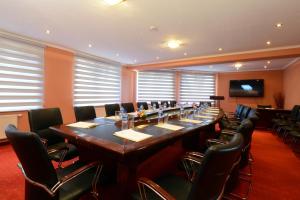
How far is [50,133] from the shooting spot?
246cm

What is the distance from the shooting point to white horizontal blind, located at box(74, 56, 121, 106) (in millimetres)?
5660

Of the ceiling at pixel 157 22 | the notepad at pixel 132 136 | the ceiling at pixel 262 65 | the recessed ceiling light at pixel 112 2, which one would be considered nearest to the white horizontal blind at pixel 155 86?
the ceiling at pixel 262 65

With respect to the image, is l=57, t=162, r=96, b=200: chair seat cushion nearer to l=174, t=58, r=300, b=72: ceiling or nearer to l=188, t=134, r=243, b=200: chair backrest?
l=188, t=134, r=243, b=200: chair backrest

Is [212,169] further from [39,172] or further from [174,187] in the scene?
[39,172]

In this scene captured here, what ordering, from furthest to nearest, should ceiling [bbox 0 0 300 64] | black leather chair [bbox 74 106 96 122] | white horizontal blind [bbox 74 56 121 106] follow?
white horizontal blind [bbox 74 56 121 106], black leather chair [bbox 74 106 96 122], ceiling [bbox 0 0 300 64]

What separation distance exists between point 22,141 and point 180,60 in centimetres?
573

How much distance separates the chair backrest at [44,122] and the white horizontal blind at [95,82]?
124 inches

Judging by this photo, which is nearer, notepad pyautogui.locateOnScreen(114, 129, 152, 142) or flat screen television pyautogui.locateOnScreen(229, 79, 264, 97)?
notepad pyautogui.locateOnScreen(114, 129, 152, 142)

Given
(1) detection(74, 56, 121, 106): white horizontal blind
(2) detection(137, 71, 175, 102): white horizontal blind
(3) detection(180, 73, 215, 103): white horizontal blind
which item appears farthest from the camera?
(3) detection(180, 73, 215, 103): white horizontal blind

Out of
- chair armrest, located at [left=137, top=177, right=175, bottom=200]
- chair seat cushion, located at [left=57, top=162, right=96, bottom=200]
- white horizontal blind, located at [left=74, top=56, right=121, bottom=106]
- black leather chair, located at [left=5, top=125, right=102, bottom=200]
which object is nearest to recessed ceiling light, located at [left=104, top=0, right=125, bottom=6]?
black leather chair, located at [left=5, top=125, right=102, bottom=200]

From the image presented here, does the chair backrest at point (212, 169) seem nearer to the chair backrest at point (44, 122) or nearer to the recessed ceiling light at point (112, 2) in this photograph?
the chair backrest at point (44, 122)

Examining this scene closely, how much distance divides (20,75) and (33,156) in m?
3.98

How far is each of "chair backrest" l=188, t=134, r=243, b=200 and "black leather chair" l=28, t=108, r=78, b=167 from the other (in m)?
1.66

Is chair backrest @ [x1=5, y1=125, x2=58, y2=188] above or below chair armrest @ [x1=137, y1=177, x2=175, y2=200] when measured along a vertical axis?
above
